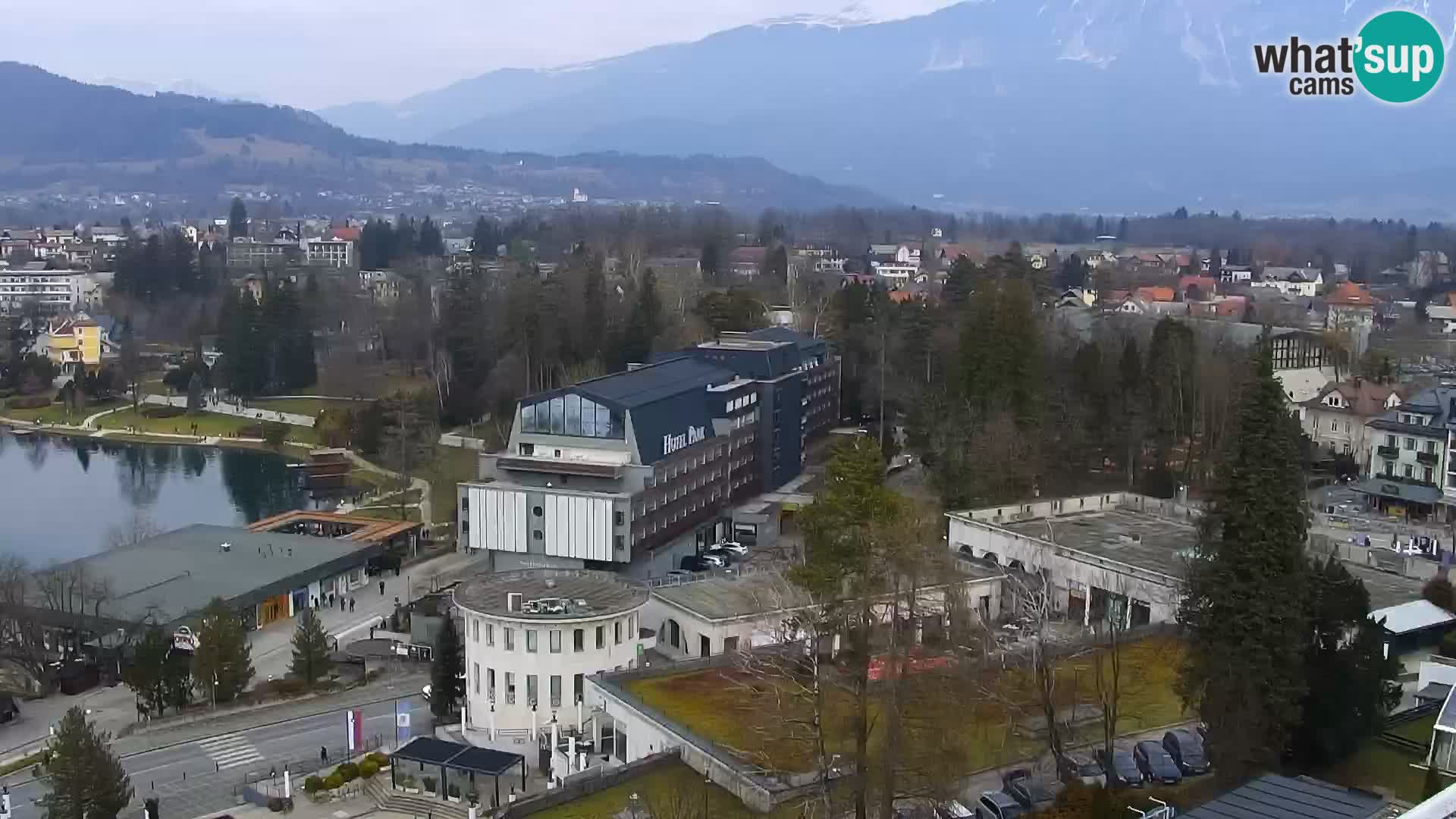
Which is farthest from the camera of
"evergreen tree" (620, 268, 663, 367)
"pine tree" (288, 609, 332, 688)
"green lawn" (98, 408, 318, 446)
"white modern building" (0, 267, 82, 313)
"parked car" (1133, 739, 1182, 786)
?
"white modern building" (0, 267, 82, 313)

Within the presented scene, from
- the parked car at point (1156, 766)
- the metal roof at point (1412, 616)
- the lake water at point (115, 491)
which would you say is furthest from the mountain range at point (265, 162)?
the parked car at point (1156, 766)

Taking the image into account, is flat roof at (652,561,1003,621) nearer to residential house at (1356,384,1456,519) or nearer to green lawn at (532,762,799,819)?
green lawn at (532,762,799,819)

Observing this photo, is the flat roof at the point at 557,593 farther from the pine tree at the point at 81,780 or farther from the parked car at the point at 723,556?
the parked car at the point at 723,556

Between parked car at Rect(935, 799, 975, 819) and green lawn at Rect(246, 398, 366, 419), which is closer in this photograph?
parked car at Rect(935, 799, 975, 819)

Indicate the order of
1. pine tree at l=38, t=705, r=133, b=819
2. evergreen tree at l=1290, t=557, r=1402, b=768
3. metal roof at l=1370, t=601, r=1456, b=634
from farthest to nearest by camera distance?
metal roof at l=1370, t=601, r=1456, b=634 → pine tree at l=38, t=705, r=133, b=819 → evergreen tree at l=1290, t=557, r=1402, b=768

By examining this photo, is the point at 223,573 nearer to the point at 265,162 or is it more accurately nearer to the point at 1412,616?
the point at 1412,616

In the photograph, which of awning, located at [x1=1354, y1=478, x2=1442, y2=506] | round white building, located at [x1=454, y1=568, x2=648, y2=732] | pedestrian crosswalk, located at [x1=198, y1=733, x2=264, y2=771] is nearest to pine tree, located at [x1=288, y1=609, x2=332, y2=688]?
pedestrian crosswalk, located at [x1=198, y1=733, x2=264, y2=771]
